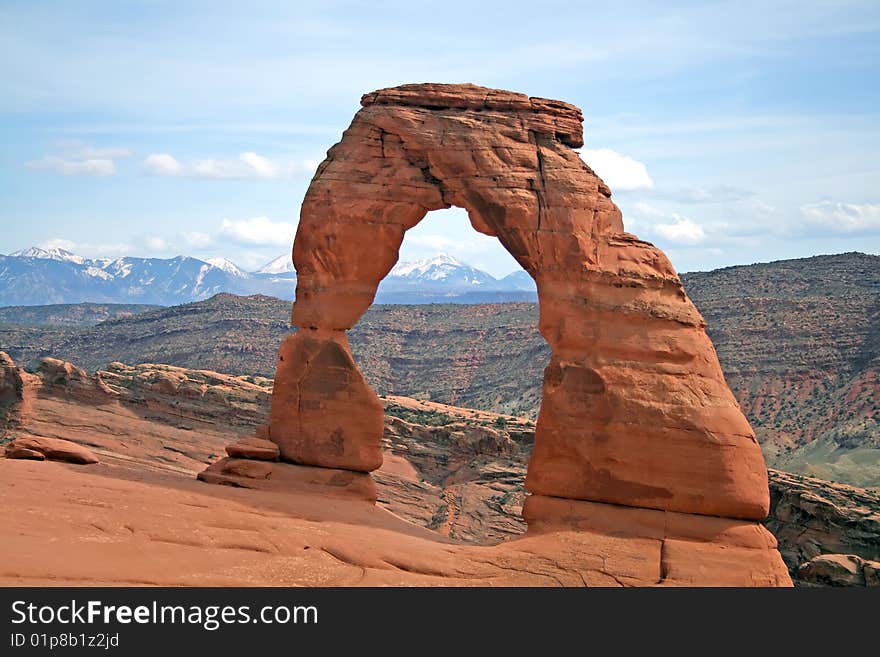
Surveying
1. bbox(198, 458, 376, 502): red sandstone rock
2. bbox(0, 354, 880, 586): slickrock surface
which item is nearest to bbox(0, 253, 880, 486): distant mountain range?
bbox(0, 354, 880, 586): slickrock surface

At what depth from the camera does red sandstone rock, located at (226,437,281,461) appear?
25469mm

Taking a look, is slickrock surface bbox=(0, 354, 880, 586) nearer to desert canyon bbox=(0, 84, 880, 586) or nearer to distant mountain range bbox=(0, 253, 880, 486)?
desert canyon bbox=(0, 84, 880, 586)

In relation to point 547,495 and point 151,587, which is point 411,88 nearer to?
point 547,495

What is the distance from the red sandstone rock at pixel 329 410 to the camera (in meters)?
25.5

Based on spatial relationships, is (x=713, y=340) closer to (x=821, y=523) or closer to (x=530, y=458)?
(x=821, y=523)

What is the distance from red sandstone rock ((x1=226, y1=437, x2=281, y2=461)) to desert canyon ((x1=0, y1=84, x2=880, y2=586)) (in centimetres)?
4

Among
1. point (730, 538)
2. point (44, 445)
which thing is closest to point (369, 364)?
point (44, 445)

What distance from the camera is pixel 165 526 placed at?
20094mm

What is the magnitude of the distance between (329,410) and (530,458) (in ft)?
14.8

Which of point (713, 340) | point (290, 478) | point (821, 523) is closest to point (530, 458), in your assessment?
point (290, 478)

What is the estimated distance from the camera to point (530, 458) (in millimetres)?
24828

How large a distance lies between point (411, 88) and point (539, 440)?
832cm

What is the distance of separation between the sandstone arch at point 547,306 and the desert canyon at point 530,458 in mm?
41

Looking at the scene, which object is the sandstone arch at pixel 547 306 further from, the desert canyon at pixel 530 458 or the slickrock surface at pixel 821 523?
the slickrock surface at pixel 821 523
